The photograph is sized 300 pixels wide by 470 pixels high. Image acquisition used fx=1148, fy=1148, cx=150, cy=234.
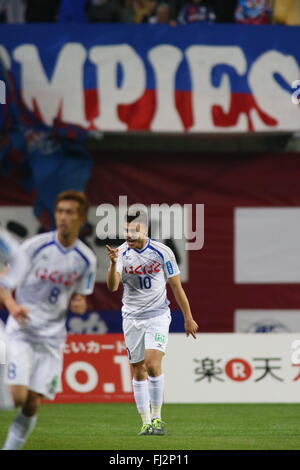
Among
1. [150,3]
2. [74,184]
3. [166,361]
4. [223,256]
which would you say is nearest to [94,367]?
[166,361]

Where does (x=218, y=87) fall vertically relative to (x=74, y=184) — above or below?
above

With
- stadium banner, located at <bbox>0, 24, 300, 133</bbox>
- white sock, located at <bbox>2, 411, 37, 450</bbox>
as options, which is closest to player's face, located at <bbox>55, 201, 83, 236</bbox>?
white sock, located at <bbox>2, 411, 37, 450</bbox>

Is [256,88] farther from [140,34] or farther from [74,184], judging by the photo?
[74,184]

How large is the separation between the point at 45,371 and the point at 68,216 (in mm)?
1157

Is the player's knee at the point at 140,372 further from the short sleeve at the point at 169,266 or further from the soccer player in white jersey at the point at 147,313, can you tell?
the short sleeve at the point at 169,266

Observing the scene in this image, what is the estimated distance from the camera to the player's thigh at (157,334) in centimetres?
1120

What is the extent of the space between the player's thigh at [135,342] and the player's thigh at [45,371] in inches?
114

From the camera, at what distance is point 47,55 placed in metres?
18.7

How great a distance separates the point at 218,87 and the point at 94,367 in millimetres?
5678

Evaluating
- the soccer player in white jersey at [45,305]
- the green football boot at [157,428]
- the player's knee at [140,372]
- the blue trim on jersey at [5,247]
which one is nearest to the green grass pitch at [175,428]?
the green football boot at [157,428]

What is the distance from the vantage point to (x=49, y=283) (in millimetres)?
8406

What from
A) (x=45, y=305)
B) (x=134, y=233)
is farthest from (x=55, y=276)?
(x=134, y=233)

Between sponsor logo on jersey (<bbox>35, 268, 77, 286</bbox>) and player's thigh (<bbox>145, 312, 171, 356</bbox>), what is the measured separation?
289 centimetres

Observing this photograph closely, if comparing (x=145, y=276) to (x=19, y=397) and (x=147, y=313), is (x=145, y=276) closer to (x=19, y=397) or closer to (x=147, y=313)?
(x=147, y=313)
